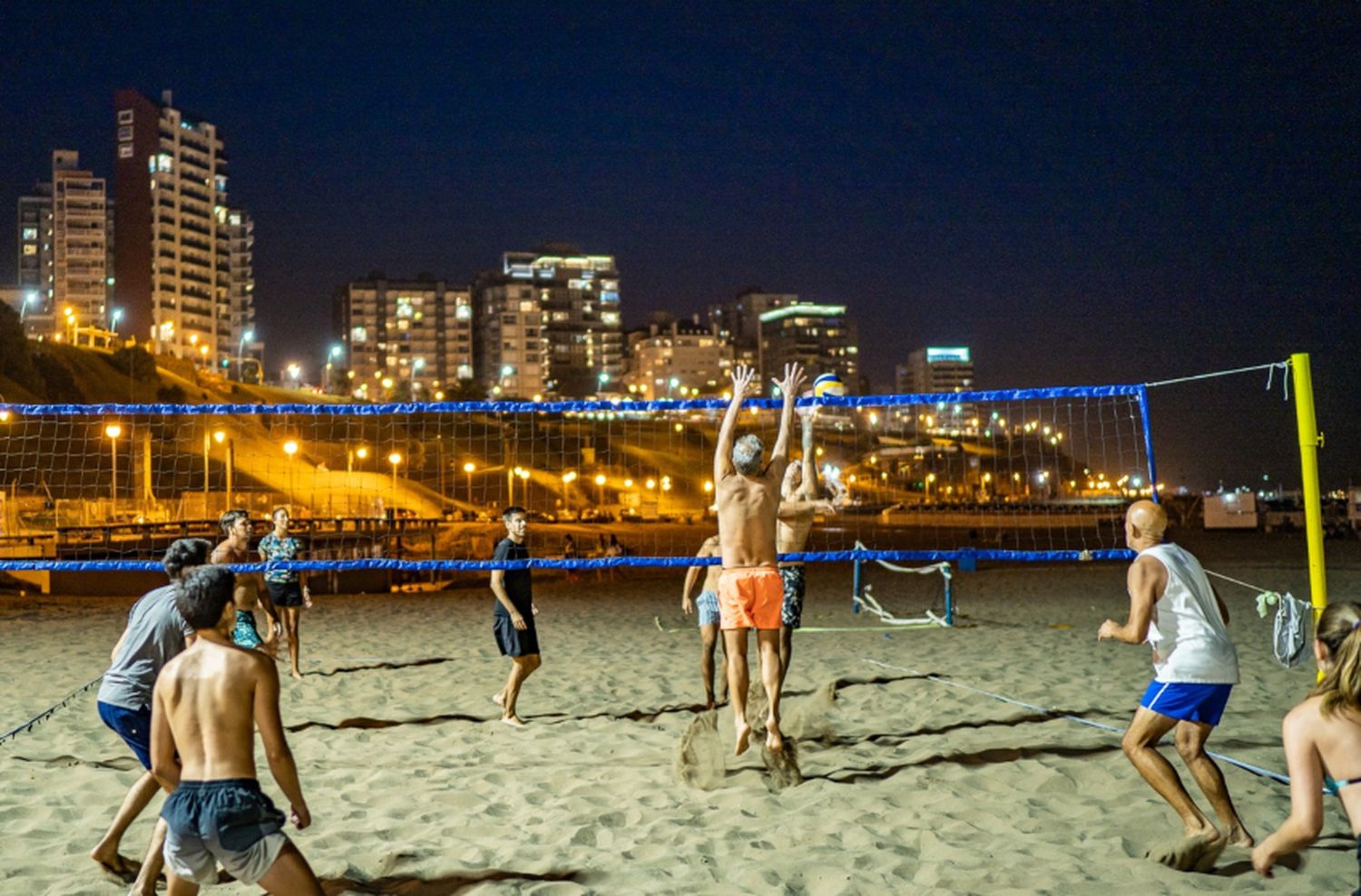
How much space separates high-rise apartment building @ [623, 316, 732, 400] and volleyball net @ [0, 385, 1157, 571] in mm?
52721

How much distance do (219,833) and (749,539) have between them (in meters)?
3.01

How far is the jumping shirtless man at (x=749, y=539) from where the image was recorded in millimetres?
5238

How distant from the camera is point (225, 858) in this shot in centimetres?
282

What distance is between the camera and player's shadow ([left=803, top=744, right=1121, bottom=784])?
5441 mm

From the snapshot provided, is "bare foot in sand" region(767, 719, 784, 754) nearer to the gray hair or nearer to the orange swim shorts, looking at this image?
the orange swim shorts

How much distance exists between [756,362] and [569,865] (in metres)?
173

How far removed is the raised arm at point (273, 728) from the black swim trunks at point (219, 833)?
0.30 feet

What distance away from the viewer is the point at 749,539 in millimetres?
5273

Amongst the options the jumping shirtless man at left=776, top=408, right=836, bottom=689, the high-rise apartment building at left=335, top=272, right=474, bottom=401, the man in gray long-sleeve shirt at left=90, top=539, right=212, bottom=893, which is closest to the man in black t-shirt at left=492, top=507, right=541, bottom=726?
the jumping shirtless man at left=776, top=408, right=836, bottom=689

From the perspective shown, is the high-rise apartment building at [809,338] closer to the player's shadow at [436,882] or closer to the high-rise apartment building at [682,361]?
the high-rise apartment building at [682,361]

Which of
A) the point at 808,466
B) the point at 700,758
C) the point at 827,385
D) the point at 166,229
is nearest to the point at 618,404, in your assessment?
the point at 808,466

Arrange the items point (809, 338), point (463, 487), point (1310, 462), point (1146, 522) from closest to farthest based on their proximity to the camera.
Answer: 1. point (1146, 522)
2. point (1310, 462)
3. point (463, 487)
4. point (809, 338)

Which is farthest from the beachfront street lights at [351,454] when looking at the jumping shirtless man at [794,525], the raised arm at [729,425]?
the raised arm at [729,425]

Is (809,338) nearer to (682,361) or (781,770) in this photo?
(682,361)
